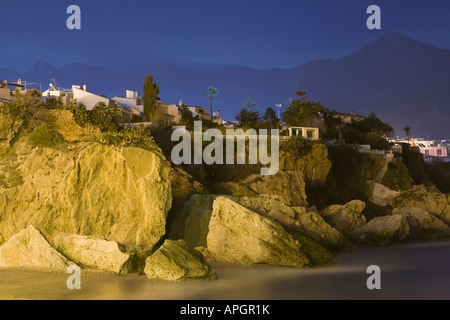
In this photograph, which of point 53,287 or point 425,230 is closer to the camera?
point 53,287

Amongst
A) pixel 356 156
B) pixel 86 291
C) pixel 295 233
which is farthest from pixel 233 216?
pixel 356 156

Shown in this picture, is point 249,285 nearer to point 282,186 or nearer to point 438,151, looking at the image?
point 282,186

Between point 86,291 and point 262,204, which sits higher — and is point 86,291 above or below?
below

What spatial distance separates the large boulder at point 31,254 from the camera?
58.2ft

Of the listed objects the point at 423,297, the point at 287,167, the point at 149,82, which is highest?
the point at 149,82

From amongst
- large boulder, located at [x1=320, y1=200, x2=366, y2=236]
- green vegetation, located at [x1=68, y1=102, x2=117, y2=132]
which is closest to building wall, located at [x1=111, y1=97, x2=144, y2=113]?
green vegetation, located at [x1=68, y1=102, x2=117, y2=132]

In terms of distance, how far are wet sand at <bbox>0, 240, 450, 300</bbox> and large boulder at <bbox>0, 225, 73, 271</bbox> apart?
45 cm

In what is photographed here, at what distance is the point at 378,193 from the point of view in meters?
42.8

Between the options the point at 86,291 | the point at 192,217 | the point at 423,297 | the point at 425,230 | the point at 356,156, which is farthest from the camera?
the point at 356,156

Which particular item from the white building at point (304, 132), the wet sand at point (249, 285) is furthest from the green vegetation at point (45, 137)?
the white building at point (304, 132)

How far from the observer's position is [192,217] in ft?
73.7

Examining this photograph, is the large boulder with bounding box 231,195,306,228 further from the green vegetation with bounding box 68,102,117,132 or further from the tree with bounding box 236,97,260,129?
the tree with bounding box 236,97,260,129
